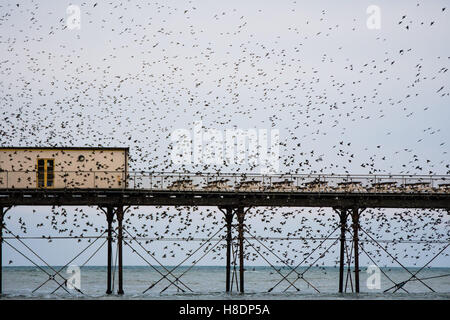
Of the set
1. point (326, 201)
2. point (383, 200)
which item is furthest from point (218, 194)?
point (383, 200)

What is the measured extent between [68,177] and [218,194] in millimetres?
8667

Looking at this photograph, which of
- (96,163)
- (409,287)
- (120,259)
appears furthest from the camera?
(409,287)

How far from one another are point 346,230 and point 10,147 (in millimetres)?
20051

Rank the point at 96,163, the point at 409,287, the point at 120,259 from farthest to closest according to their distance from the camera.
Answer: the point at 409,287 → the point at 96,163 → the point at 120,259

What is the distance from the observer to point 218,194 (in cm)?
4700

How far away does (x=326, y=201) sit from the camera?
1885 inches
